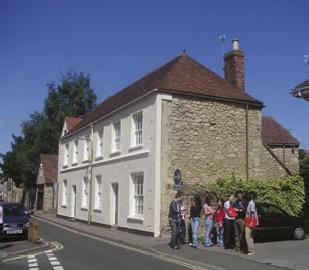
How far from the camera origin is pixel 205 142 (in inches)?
888

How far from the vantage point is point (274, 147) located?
34.1 metres

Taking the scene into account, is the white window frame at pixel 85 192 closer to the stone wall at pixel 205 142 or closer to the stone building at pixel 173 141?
the stone building at pixel 173 141

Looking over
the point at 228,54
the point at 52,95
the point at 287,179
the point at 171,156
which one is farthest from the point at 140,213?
the point at 52,95

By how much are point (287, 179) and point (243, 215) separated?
7102 mm

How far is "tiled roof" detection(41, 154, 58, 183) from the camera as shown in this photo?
49.5m

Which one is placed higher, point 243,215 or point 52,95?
point 52,95

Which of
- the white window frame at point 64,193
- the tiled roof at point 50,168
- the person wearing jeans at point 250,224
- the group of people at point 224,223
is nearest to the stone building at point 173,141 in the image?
the group of people at point 224,223

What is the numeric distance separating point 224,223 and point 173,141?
546cm

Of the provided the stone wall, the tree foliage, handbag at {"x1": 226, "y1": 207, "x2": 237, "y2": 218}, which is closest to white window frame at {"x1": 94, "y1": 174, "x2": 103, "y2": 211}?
the stone wall

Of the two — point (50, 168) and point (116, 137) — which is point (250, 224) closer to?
point (116, 137)

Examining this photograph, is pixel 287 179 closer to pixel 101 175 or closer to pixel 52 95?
pixel 101 175

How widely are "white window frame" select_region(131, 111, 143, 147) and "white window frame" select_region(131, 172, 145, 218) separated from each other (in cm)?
153

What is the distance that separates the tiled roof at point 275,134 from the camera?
3425cm

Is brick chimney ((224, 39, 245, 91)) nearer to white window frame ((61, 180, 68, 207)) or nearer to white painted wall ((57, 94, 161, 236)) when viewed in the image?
white painted wall ((57, 94, 161, 236))
